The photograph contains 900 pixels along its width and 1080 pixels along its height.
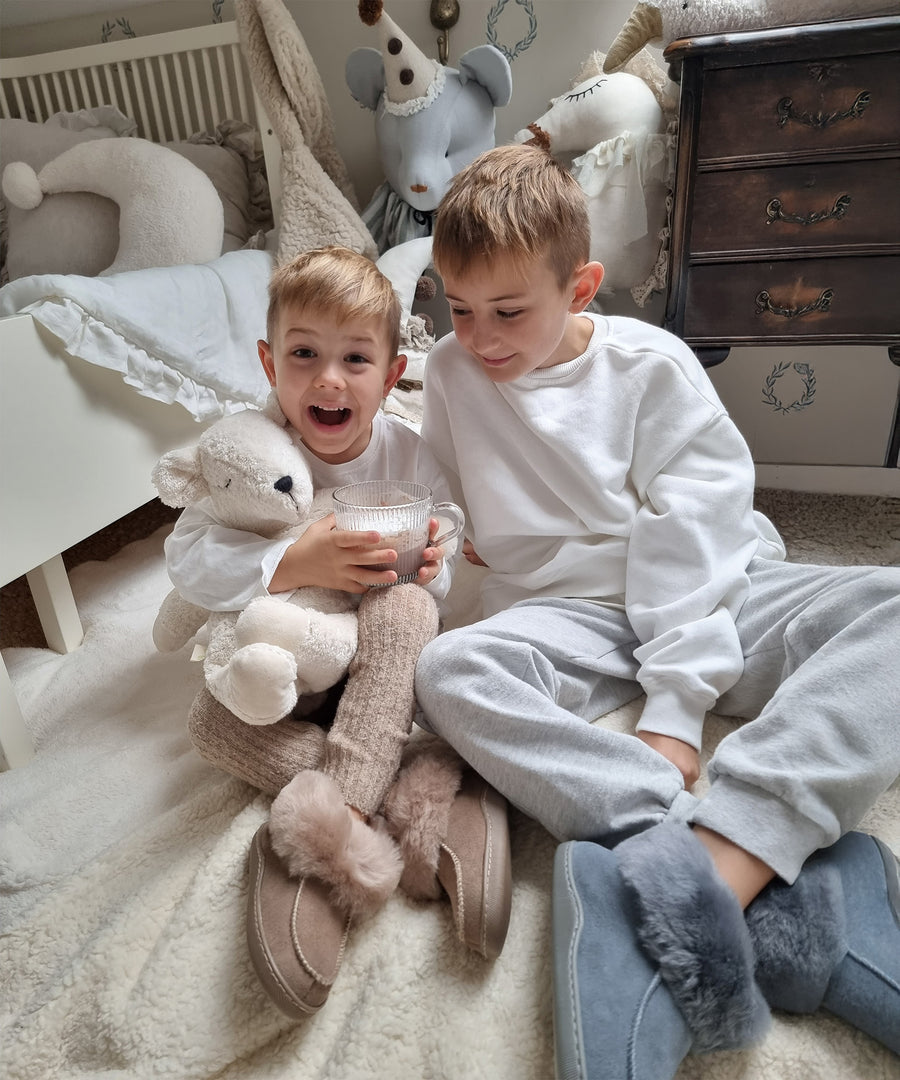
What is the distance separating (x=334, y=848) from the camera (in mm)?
608

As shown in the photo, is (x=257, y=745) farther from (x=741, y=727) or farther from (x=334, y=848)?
(x=741, y=727)

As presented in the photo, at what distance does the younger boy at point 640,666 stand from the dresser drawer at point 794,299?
42 centimetres

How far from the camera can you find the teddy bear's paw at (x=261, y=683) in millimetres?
662

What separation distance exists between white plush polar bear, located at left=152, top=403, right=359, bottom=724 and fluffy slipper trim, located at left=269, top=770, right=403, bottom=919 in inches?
3.6

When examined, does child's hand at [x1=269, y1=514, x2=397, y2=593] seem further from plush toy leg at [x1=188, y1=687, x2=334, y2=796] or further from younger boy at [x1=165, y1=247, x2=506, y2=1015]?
plush toy leg at [x1=188, y1=687, x2=334, y2=796]

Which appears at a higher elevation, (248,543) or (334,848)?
(248,543)

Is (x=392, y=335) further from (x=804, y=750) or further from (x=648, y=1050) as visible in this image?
(x=648, y=1050)

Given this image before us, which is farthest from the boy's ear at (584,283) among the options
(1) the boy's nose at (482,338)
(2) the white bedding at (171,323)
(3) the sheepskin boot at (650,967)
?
(2) the white bedding at (171,323)

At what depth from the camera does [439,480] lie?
0.93 meters

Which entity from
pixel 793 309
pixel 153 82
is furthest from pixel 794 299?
pixel 153 82

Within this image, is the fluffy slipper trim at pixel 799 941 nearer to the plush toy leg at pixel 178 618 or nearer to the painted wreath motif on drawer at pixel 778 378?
the plush toy leg at pixel 178 618

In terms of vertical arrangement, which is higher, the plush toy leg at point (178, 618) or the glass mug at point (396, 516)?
the glass mug at point (396, 516)

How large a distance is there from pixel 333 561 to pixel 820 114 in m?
1.01

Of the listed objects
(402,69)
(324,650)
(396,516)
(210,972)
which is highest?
(402,69)
